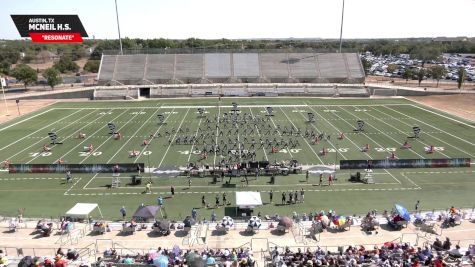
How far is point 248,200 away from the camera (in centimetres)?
2356

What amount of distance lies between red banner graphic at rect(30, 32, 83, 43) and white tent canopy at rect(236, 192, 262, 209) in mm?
71516

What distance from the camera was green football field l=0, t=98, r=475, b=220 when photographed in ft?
87.1

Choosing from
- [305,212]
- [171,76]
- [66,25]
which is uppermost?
[66,25]

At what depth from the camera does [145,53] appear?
87.8 m

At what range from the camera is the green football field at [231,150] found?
2656 centimetres

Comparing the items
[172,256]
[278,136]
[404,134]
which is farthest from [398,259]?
[404,134]

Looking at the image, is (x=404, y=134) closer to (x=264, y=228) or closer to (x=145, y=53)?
(x=264, y=228)

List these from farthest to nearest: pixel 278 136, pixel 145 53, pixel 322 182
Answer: pixel 145 53 → pixel 278 136 → pixel 322 182

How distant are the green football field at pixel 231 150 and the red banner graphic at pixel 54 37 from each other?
23.6 m

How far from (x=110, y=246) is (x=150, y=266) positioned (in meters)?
4.15

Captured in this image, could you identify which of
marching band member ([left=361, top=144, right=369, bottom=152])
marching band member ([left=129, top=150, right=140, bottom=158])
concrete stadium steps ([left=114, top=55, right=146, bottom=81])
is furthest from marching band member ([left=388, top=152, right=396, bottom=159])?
concrete stadium steps ([left=114, top=55, right=146, bottom=81])

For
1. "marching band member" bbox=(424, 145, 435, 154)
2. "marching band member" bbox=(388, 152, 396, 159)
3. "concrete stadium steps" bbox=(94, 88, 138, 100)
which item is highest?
"concrete stadium steps" bbox=(94, 88, 138, 100)

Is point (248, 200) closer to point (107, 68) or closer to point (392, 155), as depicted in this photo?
point (392, 155)

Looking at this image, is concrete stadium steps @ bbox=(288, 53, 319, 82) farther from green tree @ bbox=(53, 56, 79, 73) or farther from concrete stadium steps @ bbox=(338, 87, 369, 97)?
green tree @ bbox=(53, 56, 79, 73)
